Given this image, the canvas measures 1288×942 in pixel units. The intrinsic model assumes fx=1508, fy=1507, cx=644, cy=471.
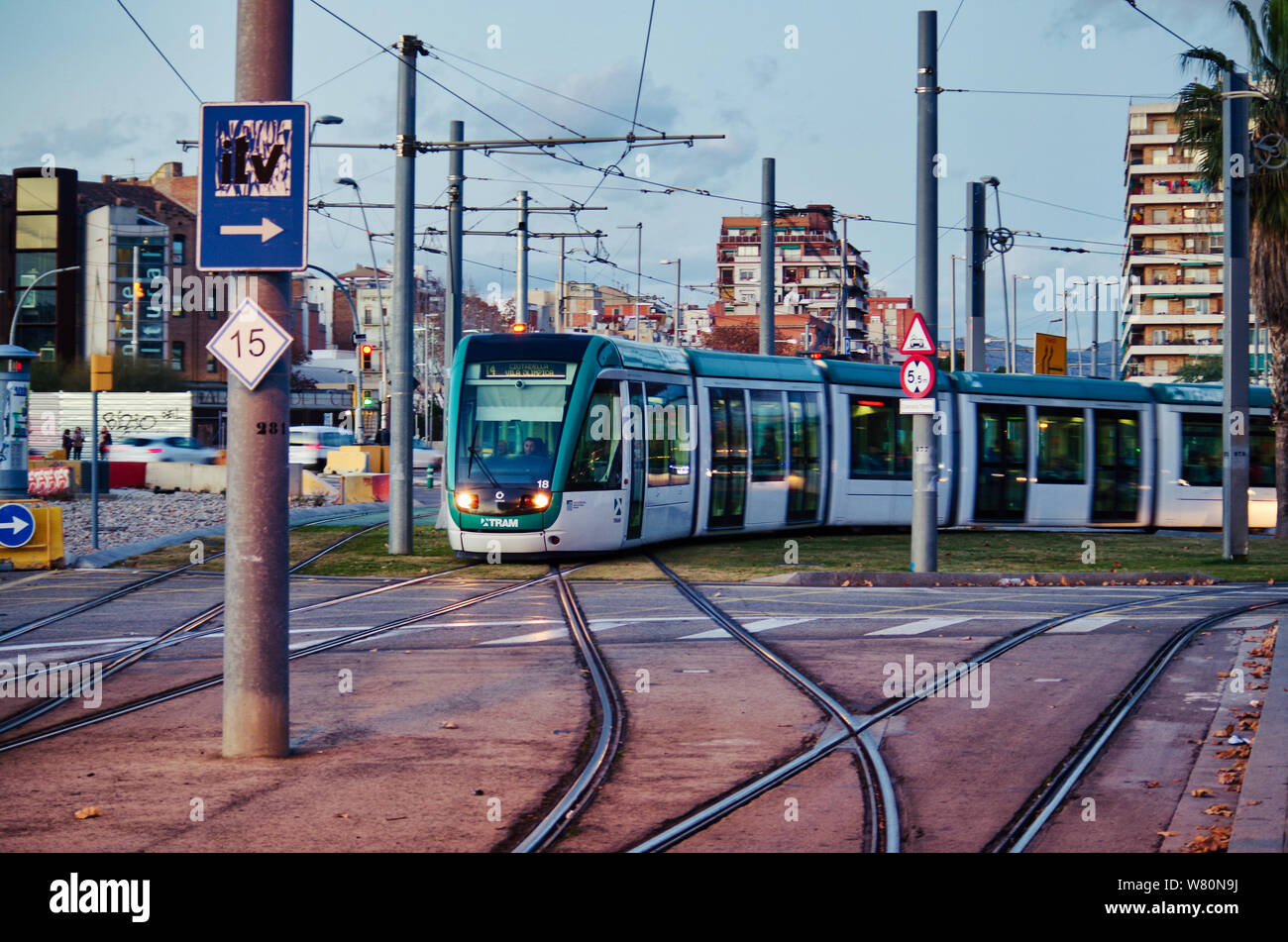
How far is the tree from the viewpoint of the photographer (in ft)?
331

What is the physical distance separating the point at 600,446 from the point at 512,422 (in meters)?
1.25

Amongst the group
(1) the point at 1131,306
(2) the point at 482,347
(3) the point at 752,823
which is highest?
(1) the point at 1131,306

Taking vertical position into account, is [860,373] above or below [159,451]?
above

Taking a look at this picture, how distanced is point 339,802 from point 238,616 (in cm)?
159

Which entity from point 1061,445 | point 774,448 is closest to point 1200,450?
point 1061,445

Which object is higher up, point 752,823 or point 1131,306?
point 1131,306

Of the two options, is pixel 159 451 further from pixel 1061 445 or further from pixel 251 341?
pixel 251 341

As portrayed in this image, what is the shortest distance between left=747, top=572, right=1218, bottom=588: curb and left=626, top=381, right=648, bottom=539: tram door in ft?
8.60

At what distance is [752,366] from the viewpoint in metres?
24.8

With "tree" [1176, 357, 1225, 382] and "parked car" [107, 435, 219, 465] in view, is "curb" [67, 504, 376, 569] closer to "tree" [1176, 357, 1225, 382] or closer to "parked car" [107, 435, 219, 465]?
"parked car" [107, 435, 219, 465]

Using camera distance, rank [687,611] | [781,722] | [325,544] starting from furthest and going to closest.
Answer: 1. [325,544]
2. [687,611]
3. [781,722]
